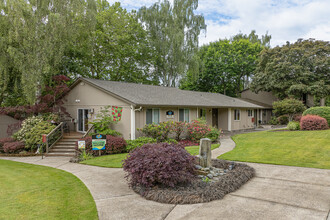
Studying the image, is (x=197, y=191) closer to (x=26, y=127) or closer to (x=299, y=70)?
(x=26, y=127)

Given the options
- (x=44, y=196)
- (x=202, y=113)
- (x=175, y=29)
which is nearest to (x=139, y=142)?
(x=44, y=196)

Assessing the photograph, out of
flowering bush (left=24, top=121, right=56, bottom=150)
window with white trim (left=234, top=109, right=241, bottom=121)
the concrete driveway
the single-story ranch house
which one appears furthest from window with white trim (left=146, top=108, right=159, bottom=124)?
window with white trim (left=234, top=109, right=241, bottom=121)

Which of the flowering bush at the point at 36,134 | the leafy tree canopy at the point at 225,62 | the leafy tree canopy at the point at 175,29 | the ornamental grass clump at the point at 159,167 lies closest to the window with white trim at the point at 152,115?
the flowering bush at the point at 36,134

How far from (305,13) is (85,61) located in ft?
60.6

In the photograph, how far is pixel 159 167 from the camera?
5.52 meters

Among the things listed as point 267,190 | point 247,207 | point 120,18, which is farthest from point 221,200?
point 120,18

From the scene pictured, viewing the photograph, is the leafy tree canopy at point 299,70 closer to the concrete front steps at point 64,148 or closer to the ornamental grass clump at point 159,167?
the concrete front steps at point 64,148

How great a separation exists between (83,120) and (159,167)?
1122 cm

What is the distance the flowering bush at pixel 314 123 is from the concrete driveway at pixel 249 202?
35.6ft

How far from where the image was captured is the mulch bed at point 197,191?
4.93 meters

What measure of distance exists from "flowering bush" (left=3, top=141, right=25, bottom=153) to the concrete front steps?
75.8 inches

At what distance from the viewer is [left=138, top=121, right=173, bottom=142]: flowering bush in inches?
515

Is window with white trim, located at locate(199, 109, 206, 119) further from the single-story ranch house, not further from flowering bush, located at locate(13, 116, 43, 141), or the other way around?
flowering bush, located at locate(13, 116, 43, 141)

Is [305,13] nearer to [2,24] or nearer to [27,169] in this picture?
[27,169]
